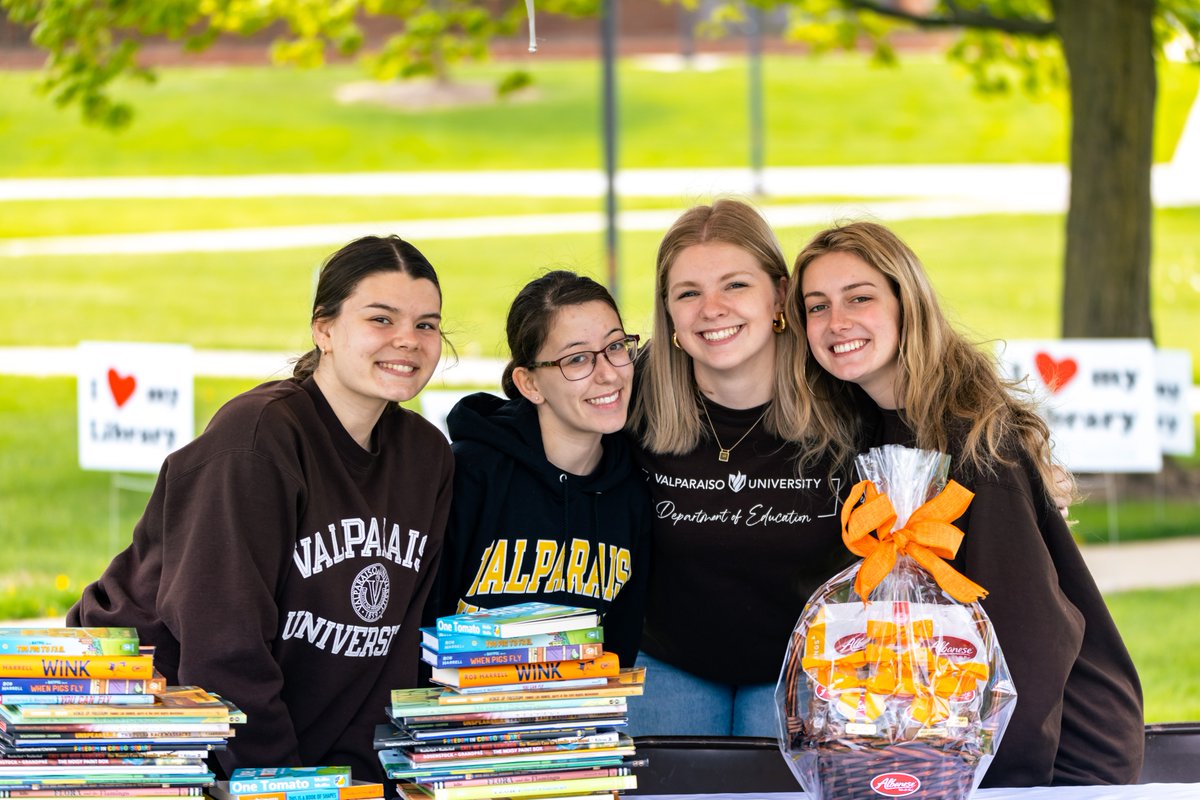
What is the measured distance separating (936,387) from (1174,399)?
5750 millimetres

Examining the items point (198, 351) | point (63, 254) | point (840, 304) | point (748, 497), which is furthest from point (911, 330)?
point (63, 254)

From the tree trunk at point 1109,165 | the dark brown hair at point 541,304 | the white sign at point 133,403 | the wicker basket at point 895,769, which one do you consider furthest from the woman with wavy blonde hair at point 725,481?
the tree trunk at point 1109,165

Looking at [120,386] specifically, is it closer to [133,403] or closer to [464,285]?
[133,403]

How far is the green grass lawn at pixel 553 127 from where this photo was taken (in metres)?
30.2

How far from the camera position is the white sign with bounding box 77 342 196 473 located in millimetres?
7578

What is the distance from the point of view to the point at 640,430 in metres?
3.90

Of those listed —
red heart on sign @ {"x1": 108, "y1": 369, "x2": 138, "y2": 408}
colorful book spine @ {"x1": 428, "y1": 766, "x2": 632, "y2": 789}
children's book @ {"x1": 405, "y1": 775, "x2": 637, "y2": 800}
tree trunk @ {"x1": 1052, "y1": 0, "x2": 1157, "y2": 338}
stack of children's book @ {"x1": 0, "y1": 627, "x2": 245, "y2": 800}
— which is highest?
tree trunk @ {"x1": 1052, "y1": 0, "x2": 1157, "y2": 338}

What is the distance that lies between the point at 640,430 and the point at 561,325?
413mm

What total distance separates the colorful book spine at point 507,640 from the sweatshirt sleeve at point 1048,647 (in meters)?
0.92

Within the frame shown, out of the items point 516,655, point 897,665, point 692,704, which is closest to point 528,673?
point 516,655

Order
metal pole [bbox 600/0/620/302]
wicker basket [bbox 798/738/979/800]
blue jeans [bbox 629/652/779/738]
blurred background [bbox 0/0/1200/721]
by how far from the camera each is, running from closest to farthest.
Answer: wicker basket [bbox 798/738/979/800] → blue jeans [bbox 629/652/779/738] → blurred background [bbox 0/0/1200/721] → metal pole [bbox 600/0/620/302]

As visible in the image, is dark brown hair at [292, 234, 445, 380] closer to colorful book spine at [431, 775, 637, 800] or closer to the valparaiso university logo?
the valparaiso university logo

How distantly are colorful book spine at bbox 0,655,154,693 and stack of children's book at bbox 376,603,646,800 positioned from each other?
0.44m

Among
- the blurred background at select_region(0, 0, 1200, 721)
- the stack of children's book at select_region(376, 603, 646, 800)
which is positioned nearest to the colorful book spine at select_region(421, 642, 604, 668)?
the stack of children's book at select_region(376, 603, 646, 800)
